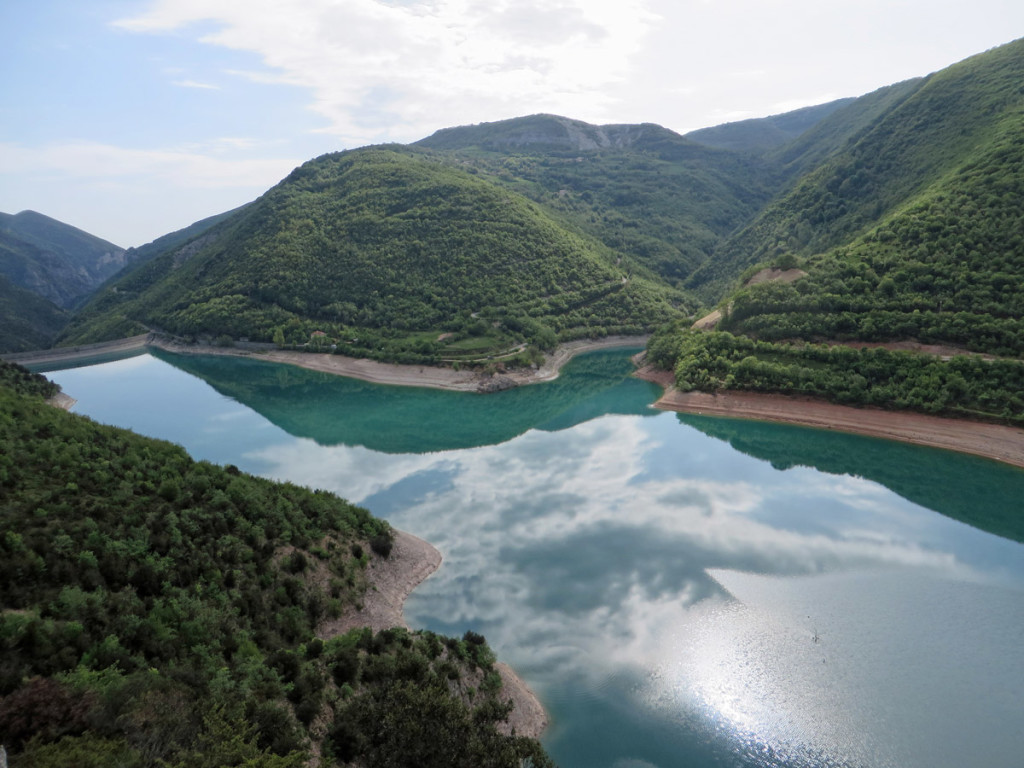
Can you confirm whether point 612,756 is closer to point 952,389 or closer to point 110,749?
point 110,749

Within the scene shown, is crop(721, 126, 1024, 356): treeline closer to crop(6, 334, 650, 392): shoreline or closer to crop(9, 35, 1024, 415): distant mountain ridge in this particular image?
crop(9, 35, 1024, 415): distant mountain ridge

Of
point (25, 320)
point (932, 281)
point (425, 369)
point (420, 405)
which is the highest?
point (25, 320)

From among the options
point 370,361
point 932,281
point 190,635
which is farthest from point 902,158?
point 190,635

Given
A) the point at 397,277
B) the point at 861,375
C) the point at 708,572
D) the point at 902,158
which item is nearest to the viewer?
the point at 708,572

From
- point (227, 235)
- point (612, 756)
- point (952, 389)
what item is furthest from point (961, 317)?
point (227, 235)

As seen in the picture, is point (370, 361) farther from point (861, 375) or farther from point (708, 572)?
point (708, 572)

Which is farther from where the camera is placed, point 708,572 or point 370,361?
point 370,361

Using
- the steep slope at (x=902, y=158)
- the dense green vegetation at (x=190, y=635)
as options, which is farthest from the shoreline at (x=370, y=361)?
the dense green vegetation at (x=190, y=635)
